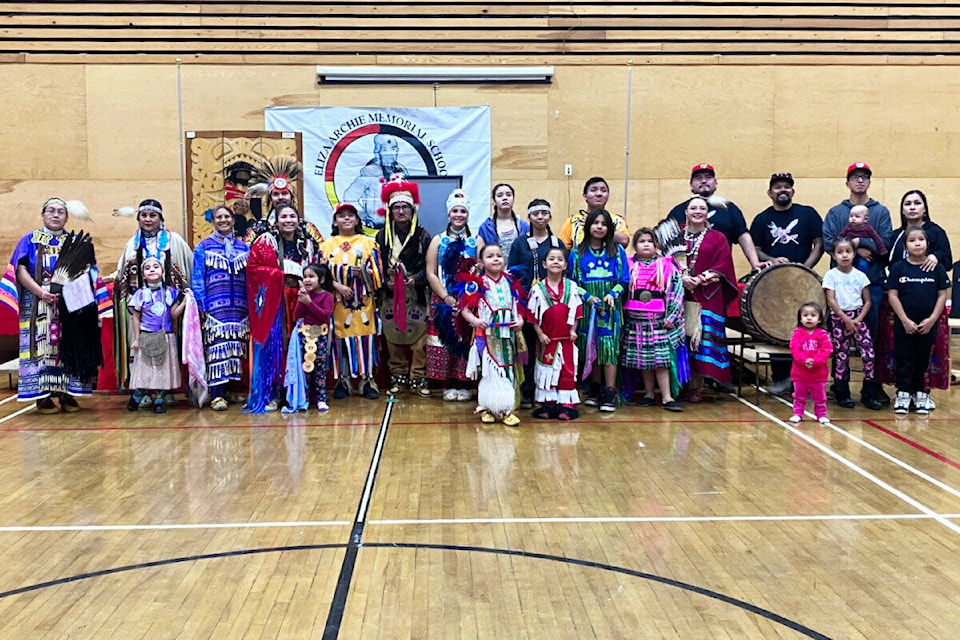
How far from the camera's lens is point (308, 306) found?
5.59m

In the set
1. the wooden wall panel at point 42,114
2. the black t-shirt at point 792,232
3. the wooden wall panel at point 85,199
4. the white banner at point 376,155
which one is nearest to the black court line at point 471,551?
the black t-shirt at point 792,232

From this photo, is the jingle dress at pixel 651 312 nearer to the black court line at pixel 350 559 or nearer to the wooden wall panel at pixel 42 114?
the black court line at pixel 350 559

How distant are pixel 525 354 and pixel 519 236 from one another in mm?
842

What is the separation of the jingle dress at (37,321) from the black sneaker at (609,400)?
3.44 metres

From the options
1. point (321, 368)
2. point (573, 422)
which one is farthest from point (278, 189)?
point (573, 422)

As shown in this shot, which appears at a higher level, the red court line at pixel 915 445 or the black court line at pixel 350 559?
the red court line at pixel 915 445

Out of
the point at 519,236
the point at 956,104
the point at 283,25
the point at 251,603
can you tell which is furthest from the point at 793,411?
the point at 283,25

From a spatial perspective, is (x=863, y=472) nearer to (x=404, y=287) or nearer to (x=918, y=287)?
(x=918, y=287)

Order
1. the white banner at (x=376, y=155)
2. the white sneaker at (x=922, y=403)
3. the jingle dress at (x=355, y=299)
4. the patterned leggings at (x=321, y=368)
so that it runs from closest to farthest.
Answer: the white sneaker at (x=922, y=403) < the patterned leggings at (x=321, y=368) < the jingle dress at (x=355, y=299) < the white banner at (x=376, y=155)

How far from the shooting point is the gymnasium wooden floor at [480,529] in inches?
102

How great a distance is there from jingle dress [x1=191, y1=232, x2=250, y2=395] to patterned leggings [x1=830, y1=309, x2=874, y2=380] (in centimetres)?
385

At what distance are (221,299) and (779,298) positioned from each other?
3.65 metres

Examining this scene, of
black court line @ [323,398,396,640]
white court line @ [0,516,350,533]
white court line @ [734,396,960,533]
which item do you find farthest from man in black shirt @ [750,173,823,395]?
white court line @ [0,516,350,533]

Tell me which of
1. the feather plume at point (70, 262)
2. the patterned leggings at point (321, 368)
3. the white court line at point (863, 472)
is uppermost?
the feather plume at point (70, 262)
